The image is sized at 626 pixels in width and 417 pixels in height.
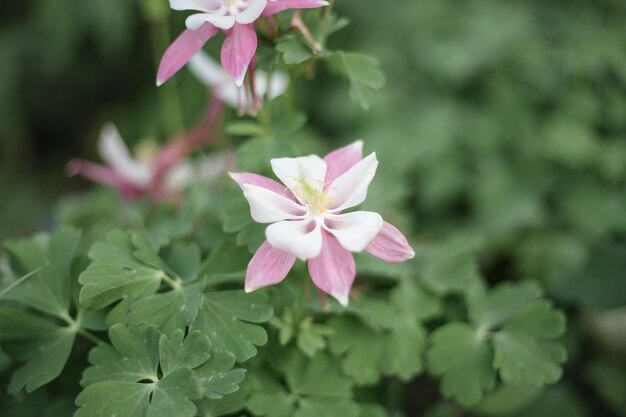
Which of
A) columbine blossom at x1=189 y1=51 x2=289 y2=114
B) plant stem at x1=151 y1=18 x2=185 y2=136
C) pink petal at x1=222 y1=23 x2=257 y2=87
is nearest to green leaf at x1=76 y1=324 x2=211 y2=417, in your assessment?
pink petal at x1=222 y1=23 x2=257 y2=87

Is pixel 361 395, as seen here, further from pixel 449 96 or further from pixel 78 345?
pixel 449 96

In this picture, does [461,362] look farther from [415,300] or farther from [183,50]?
[183,50]

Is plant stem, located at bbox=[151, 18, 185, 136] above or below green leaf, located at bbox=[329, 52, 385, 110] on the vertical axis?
below

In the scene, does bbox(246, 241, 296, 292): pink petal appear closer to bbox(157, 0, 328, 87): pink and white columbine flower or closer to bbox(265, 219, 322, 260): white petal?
bbox(265, 219, 322, 260): white petal

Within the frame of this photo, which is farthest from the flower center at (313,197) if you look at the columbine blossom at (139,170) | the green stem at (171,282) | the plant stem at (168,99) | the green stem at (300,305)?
the plant stem at (168,99)

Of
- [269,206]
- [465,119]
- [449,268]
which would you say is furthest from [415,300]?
[465,119]
